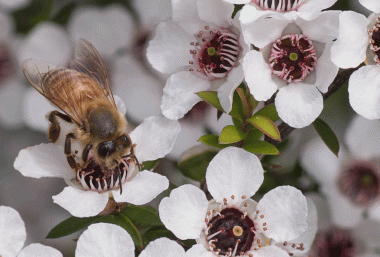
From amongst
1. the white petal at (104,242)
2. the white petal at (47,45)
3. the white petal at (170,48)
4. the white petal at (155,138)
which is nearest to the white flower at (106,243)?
the white petal at (104,242)

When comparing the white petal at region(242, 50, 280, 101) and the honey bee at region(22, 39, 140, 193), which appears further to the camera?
the honey bee at region(22, 39, 140, 193)

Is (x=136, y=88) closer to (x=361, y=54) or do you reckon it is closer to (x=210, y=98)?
(x=210, y=98)

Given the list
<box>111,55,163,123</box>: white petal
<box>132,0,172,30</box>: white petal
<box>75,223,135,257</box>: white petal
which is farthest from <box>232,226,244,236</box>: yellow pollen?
<box>132,0,172,30</box>: white petal

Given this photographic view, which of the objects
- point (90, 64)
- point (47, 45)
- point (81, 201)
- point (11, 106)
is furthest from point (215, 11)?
point (11, 106)

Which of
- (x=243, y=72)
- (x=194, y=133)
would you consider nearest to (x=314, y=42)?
(x=243, y=72)

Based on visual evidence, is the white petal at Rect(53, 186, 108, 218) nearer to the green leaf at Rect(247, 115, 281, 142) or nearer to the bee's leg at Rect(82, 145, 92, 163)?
the bee's leg at Rect(82, 145, 92, 163)
